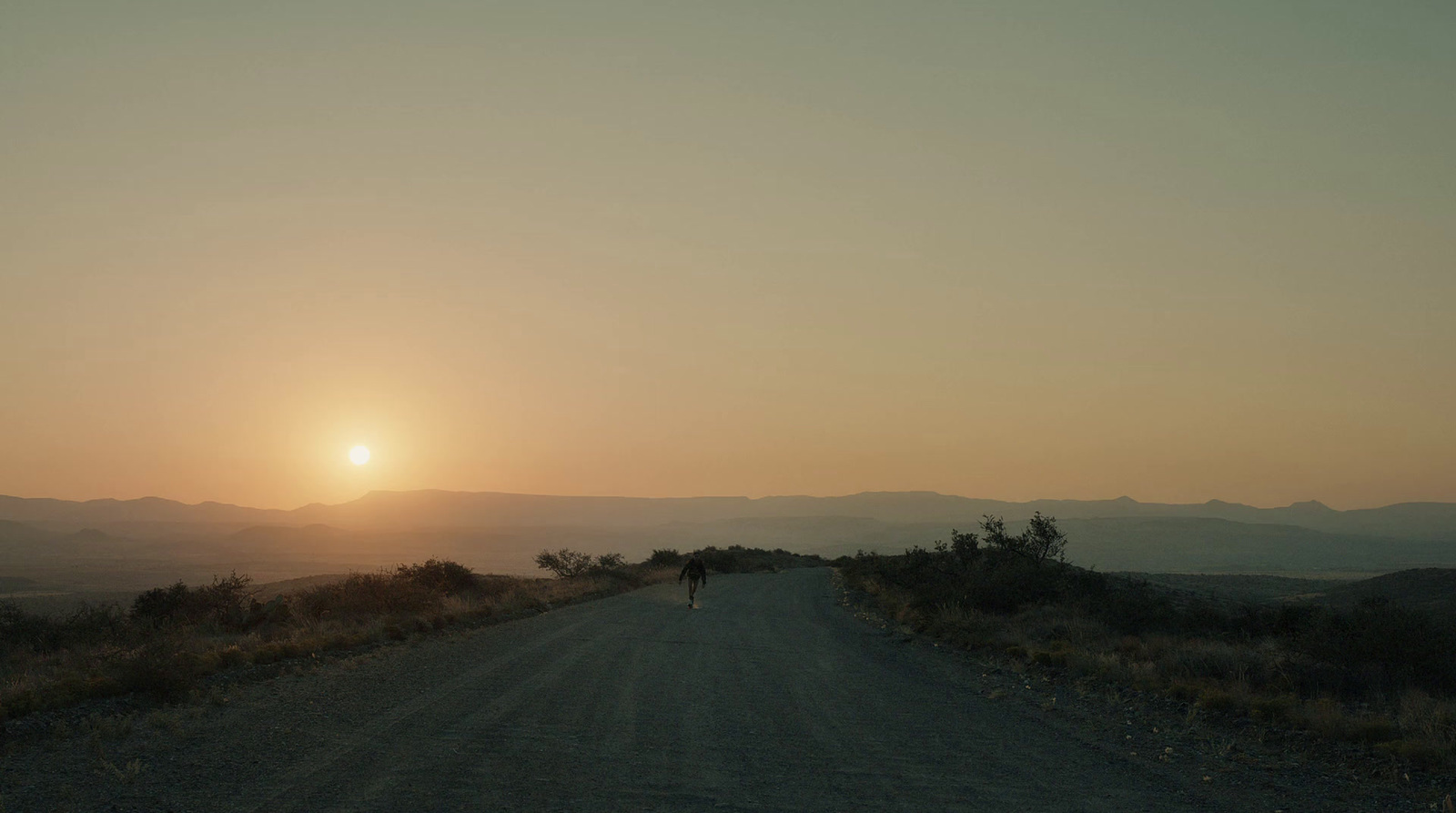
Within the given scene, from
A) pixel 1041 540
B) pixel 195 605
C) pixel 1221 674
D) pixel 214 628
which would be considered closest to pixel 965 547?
pixel 1041 540

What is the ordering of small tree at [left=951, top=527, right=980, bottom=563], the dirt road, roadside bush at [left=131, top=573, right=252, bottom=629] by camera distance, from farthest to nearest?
1. small tree at [left=951, top=527, right=980, bottom=563]
2. roadside bush at [left=131, top=573, right=252, bottom=629]
3. the dirt road

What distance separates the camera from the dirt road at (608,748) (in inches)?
299

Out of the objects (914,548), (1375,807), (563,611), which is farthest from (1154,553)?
(1375,807)

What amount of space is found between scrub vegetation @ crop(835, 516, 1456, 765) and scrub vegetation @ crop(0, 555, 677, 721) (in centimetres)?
1250

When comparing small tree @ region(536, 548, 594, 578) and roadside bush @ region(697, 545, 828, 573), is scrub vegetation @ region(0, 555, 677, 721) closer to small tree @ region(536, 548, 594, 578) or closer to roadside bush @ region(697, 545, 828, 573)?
small tree @ region(536, 548, 594, 578)

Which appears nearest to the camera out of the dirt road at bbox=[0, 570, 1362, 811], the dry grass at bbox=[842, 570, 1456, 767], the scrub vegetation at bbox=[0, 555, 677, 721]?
the dirt road at bbox=[0, 570, 1362, 811]

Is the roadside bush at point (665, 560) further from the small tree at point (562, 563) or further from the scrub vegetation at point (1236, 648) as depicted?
the scrub vegetation at point (1236, 648)

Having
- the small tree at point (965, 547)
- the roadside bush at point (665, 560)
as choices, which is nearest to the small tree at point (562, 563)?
the roadside bush at point (665, 560)

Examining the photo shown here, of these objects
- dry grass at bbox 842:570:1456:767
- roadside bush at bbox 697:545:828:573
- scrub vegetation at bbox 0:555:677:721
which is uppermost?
scrub vegetation at bbox 0:555:677:721

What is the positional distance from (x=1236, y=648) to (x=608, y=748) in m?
11.9

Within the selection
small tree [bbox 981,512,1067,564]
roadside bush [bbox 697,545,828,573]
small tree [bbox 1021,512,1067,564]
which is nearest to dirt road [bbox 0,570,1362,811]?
small tree [bbox 981,512,1067,564]

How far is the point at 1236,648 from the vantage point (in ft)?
50.2

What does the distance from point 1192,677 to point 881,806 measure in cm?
847

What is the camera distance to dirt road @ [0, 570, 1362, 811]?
24.9ft
